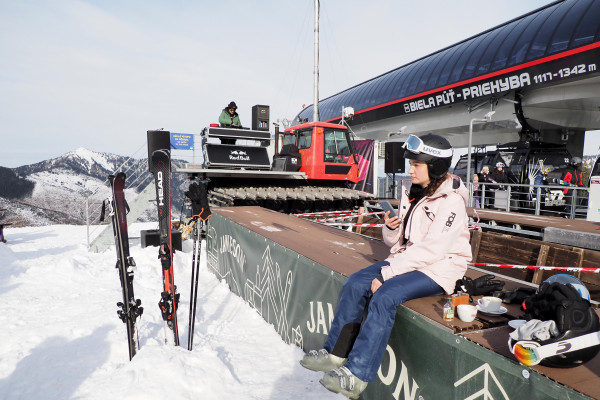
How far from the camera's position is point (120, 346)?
4.03m

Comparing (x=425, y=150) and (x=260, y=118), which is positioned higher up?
(x=260, y=118)

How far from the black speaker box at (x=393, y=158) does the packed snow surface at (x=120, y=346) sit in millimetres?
6035

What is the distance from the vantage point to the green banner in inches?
71.2

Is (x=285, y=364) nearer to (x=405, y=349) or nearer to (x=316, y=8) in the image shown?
(x=405, y=349)

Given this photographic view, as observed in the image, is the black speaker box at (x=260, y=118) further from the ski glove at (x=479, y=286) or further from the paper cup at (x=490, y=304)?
the paper cup at (x=490, y=304)

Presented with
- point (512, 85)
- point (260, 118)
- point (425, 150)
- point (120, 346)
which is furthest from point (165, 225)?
point (512, 85)

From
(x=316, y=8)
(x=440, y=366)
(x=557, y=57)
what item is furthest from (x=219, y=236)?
(x=316, y=8)

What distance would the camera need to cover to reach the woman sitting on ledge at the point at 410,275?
7.96 ft

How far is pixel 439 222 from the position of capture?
2602mm

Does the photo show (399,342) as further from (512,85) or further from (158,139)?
(512,85)

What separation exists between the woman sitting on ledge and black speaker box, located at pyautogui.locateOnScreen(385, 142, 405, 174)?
24.9ft

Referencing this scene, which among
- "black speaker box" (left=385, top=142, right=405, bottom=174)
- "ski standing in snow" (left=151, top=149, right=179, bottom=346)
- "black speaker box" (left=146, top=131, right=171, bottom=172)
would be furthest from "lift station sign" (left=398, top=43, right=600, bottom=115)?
"ski standing in snow" (left=151, top=149, right=179, bottom=346)

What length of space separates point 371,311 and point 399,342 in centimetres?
36

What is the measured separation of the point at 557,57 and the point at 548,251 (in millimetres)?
10462
